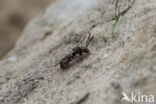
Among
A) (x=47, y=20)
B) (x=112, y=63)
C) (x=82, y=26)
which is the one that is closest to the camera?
(x=112, y=63)

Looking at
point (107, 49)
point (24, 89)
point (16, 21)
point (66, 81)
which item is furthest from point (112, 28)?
point (16, 21)

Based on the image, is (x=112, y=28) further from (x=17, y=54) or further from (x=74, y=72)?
(x=17, y=54)

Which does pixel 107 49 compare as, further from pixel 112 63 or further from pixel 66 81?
pixel 66 81

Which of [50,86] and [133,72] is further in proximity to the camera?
[50,86]

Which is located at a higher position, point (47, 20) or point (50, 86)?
point (47, 20)

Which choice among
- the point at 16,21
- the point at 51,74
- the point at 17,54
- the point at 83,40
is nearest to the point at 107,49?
the point at 83,40

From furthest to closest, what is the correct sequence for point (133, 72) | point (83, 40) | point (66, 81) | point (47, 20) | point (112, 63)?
point (47, 20) < point (83, 40) < point (66, 81) < point (112, 63) < point (133, 72)
